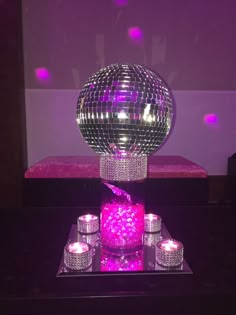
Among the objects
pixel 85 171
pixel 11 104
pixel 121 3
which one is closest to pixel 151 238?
pixel 85 171

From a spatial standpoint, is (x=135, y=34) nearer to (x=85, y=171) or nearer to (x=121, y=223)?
(x=85, y=171)

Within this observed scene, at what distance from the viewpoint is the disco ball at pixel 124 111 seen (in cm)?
63

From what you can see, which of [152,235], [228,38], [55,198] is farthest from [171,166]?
[228,38]

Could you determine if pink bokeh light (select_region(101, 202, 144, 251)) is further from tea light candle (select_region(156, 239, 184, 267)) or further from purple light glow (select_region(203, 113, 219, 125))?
purple light glow (select_region(203, 113, 219, 125))

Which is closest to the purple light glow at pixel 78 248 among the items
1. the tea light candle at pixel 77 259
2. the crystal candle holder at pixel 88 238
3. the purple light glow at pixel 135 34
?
the tea light candle at pixel 77 259

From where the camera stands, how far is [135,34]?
236 cm

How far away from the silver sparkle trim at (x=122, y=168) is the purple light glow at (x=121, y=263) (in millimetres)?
185

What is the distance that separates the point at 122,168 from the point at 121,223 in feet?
0.47

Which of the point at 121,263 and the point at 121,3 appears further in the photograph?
the point at 121,3

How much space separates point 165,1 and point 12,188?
1890 millimetres

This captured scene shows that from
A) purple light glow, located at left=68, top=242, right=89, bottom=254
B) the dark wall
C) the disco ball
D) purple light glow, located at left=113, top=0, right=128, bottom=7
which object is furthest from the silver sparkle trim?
purple light glow, located at left=113, top=0, right=128, bottom=7

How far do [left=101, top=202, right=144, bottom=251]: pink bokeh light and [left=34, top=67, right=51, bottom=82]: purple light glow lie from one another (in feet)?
6.20

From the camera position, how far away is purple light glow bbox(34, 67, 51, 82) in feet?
7.73

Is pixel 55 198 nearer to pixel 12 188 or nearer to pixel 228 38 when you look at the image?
pixel 12 188
